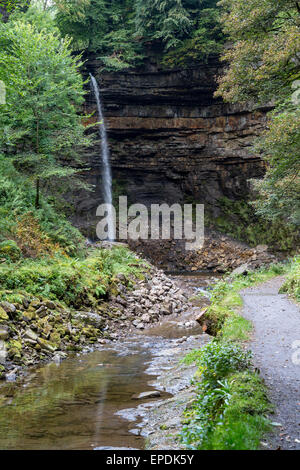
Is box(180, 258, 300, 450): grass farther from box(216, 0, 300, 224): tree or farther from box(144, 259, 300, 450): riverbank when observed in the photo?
box(216, 0, 300, 224): tree

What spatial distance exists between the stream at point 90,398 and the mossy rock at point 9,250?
396cm

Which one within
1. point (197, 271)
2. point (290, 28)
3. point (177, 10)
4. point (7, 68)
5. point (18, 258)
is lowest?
point (197, 271)

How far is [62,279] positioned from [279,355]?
671cm

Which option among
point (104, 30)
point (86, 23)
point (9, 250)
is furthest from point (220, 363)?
point (104, 30)

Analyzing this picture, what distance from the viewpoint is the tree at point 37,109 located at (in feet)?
44.8

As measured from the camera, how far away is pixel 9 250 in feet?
35.1

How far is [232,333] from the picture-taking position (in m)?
6.21

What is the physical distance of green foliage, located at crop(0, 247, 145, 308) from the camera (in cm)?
930

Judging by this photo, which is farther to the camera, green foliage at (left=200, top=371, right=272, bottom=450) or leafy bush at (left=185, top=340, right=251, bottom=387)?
leafy bush at (left=185, top=340, right=251, bottom=387)

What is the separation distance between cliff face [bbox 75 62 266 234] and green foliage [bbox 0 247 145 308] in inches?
678

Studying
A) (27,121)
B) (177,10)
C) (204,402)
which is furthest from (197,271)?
(204,402)

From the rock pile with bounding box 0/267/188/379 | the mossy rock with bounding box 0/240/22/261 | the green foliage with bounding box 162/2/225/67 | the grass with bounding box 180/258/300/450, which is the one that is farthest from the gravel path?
the green foliage with bounding box 162/2/225/67

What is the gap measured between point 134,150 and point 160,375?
25447 mm
